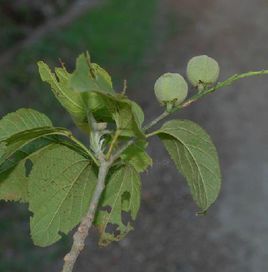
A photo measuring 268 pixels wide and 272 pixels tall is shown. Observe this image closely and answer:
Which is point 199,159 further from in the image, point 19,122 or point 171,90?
point 19,122

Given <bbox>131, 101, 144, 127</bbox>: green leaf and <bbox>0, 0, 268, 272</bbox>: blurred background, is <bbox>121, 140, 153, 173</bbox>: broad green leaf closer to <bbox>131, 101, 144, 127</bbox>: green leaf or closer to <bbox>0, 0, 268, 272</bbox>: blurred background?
<bbox>131, 101, 144, 127</bbox>: green leaf

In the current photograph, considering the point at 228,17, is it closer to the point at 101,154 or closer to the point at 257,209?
the point at 257,209

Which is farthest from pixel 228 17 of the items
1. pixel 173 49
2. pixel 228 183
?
pixel 228 183

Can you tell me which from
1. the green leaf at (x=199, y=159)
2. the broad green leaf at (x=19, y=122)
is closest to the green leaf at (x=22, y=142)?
the broad green leaf at (x=19, y=122)

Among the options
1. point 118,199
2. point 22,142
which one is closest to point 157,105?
point 118,199

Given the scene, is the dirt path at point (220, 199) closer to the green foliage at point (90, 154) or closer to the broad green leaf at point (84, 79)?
the green foliage at point (90, 154)

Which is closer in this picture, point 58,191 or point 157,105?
point 58,191

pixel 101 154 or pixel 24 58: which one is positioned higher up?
pixel 24 58

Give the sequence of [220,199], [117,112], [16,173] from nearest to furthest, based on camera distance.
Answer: [117,112] < [16,173] < [220,199]
